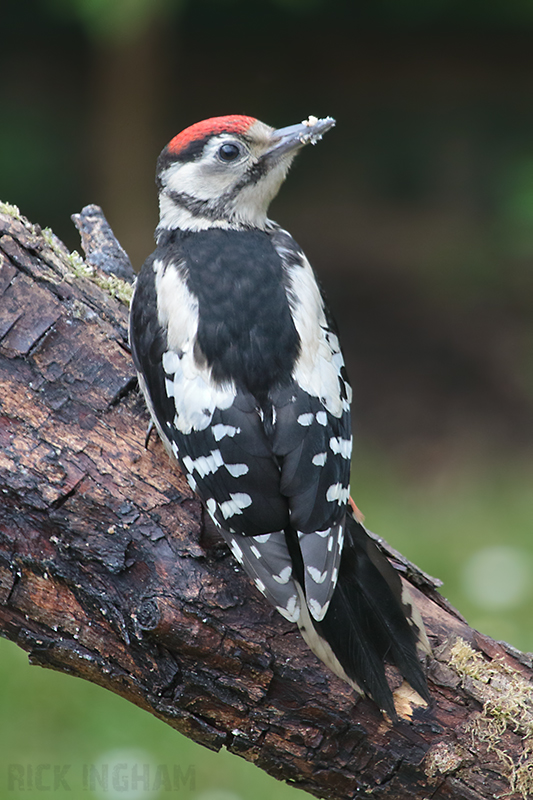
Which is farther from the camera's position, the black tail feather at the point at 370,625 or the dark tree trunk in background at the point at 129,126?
the dark tree trunk in background at the point at 129,126

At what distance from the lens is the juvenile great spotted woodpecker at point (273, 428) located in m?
2.13

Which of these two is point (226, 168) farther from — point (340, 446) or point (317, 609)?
point (317, 609)

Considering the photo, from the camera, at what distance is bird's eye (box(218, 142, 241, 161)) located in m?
2.81

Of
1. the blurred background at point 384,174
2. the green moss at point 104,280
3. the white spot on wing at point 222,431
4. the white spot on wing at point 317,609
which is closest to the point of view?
the white spot on wing at point 317,609

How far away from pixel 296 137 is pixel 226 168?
0.25 m

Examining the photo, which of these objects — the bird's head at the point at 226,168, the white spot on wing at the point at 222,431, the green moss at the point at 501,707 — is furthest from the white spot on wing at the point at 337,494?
the bird's head at the point at 226,168

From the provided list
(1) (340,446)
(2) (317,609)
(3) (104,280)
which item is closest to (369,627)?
(2) (317,609)

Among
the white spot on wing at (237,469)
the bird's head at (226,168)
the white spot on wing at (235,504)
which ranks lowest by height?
the white spot on wing at (235,504)

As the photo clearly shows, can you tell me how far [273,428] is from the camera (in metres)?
2.23

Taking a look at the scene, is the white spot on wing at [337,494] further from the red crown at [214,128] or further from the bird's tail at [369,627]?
the red crown at [214,128]

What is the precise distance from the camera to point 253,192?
113 inches

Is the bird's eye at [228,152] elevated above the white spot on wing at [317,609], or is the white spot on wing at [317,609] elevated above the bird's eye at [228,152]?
the bird's eye at [228,152]

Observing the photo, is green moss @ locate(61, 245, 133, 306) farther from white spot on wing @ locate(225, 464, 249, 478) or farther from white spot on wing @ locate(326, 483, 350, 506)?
white spot on wing @ locate(326, 483, 350, 506)

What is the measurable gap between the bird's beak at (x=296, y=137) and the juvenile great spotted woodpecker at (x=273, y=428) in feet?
0.09
